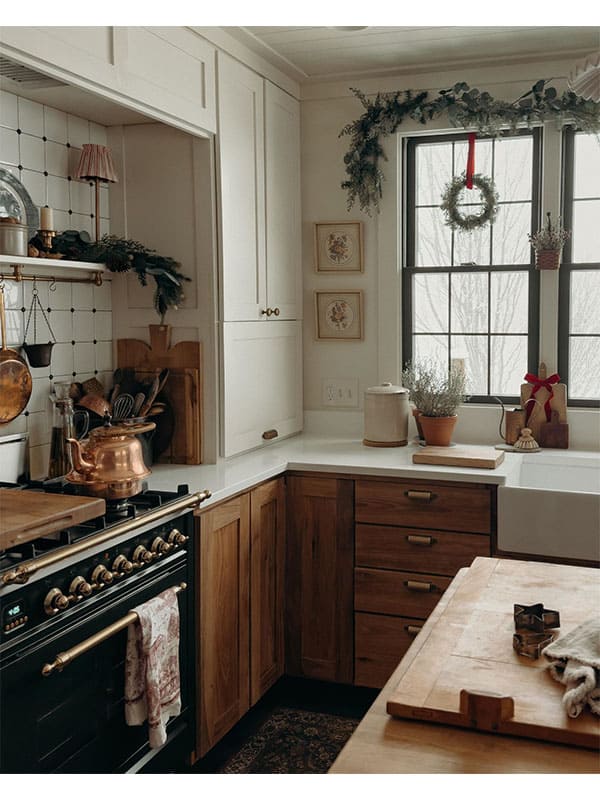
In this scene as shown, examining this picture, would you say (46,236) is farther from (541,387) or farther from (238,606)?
(541,387)

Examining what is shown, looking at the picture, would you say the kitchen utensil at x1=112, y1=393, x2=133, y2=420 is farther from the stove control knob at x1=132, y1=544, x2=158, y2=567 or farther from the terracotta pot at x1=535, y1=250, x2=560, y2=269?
the terracotta pot at x1=535, y1=250, x2=560, y2=269

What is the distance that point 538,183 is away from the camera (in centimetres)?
377

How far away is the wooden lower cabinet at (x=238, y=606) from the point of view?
2.81 metres

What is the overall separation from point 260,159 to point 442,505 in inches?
65.0

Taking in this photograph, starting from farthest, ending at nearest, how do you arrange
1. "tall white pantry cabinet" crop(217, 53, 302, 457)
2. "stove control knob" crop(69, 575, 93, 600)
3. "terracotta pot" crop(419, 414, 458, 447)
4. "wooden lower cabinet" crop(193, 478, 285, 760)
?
"terracotta pot" crop(419, 414, 458, 447) → "tall white pantry cabinet" crop(217, 53, 302, 457) → "wooden lower cabinet" crop(193, 478, 285, 760) → "stove control knob" crop(69, 575, 93, 600)

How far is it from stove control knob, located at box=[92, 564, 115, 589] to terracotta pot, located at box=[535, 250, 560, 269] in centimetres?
238

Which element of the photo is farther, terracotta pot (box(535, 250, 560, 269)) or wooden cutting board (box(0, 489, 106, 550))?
terracotta pot (box(535, 250, 560, 269))

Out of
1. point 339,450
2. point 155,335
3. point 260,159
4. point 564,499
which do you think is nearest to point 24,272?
point 155,335

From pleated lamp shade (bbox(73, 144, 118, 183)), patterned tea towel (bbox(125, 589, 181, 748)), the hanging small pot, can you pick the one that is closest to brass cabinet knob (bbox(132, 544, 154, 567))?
patterned tea towel (bbox(125, 589, 181, 748))

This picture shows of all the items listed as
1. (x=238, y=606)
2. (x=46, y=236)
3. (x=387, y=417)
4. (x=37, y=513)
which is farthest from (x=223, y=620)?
(x=46, y=236)

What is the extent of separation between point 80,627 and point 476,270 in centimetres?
252

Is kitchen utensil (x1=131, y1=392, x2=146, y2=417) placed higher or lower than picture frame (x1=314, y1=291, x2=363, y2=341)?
lower

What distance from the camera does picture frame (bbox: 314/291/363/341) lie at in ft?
13.3

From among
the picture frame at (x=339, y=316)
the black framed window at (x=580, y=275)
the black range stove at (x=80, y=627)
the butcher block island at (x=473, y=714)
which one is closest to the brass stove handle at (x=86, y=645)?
the black range stove at (x=80, y=627)
